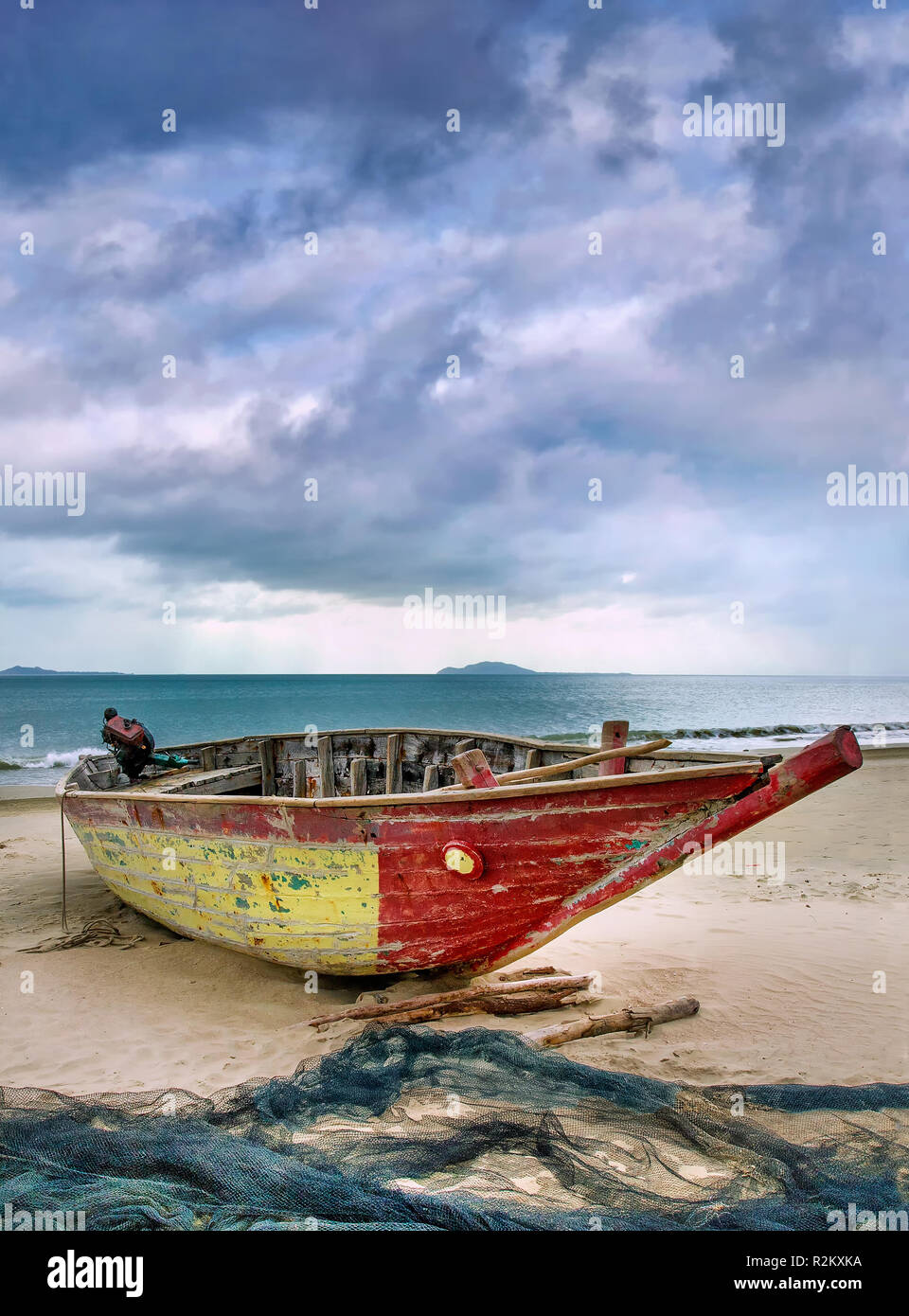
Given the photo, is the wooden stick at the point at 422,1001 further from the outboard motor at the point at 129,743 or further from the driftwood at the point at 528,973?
the outboard motor at the point at 129,743

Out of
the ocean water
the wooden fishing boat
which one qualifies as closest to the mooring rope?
the wooden fishing boat

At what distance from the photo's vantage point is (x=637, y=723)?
44.0 metres

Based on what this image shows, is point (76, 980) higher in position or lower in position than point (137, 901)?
lower

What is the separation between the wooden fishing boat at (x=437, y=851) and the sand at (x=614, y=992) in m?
0.45

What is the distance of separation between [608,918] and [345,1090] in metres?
4.04

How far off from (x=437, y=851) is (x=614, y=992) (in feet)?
6.34

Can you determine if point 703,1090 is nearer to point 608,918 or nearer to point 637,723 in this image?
point 608,918

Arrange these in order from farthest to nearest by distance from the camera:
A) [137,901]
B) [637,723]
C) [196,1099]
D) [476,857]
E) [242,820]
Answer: [637,723], [137,901], [242,820], [476,857], [196,1099]

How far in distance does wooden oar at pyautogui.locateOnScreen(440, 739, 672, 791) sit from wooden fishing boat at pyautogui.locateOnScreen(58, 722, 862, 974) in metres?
0.02

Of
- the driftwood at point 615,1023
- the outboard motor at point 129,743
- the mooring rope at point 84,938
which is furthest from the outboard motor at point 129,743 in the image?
the driftwood at point 615,1023

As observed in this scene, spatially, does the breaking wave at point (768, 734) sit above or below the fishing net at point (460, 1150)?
below

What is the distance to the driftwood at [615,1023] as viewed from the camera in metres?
4.41
